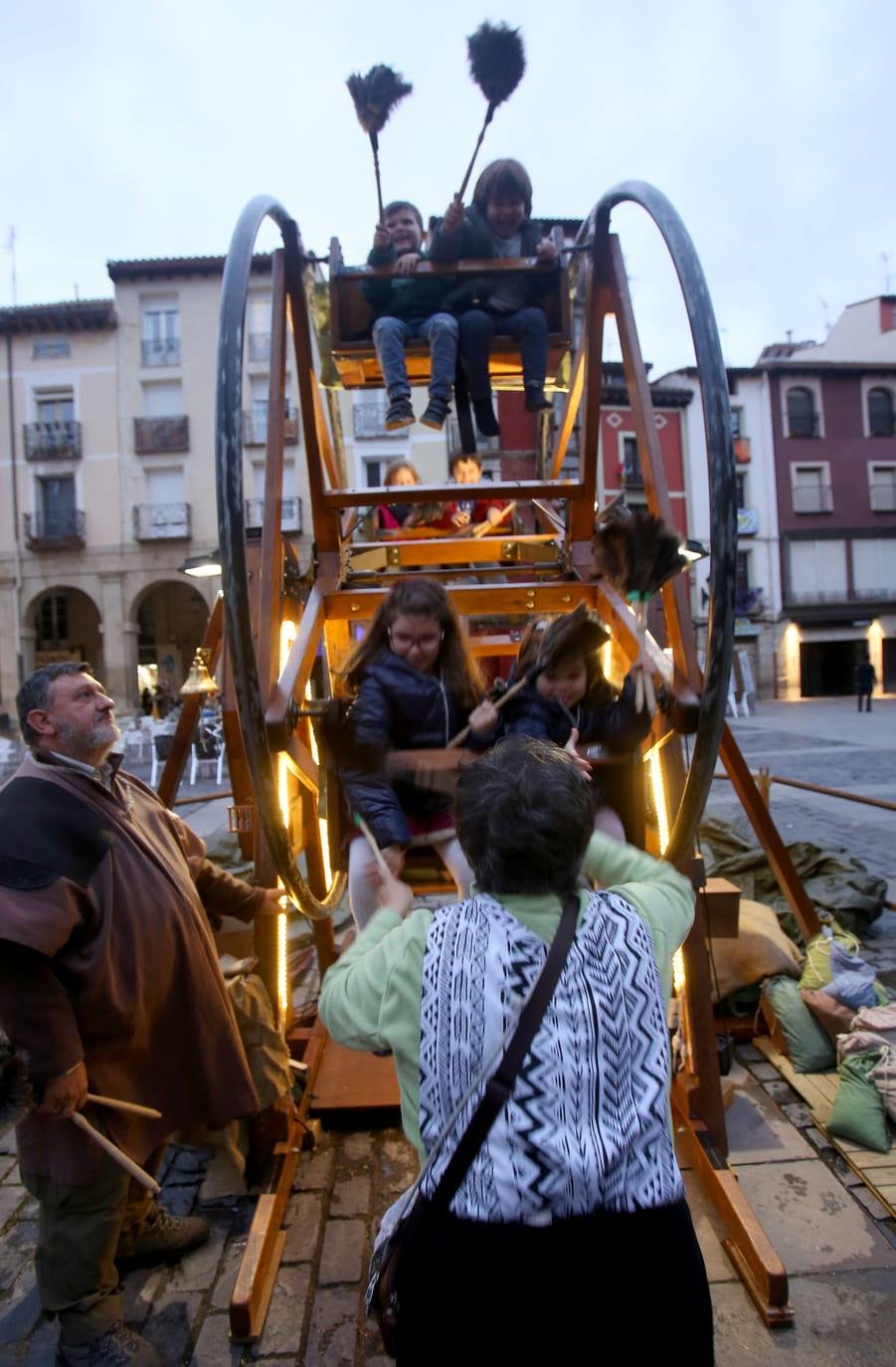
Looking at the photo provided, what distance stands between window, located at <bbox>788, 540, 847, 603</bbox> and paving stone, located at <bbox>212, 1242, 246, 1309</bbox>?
112 ft

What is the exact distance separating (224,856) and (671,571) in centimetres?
483

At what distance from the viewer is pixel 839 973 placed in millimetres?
3744

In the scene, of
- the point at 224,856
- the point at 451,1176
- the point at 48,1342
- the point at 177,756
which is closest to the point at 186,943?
the point at 48,1342

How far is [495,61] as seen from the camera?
138 inches

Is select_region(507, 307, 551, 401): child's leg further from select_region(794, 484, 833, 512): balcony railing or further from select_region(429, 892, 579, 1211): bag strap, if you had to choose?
select_region(794, 484, 833, 512): balcony railing

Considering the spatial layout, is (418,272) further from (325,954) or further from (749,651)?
(749,651)

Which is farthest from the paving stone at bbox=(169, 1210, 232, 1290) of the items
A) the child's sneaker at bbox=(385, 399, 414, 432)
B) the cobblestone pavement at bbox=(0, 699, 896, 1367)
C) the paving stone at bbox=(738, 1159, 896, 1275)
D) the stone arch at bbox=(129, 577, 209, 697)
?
the stone arch at bbox=(129, 577, 209, 697)

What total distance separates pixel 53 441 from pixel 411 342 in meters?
27.8

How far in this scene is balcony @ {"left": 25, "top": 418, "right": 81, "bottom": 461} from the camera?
27438mm

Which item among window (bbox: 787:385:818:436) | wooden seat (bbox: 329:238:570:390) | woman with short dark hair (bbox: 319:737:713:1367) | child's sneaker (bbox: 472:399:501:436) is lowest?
woman with short dark hair (bbox: 319:737:713:1367)

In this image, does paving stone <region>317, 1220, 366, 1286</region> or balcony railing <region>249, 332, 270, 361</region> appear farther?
balcony railing <region>249, 332, 270, 361</region>

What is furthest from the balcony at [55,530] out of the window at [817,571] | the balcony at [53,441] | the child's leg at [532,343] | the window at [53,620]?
the window at [817,571]

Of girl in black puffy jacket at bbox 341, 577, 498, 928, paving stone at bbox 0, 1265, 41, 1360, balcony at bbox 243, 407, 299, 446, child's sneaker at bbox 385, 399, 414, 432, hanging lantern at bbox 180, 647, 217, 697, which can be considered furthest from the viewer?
balcony at bbox 243, 407, 299, 446

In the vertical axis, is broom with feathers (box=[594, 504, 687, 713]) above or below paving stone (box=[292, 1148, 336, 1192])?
above
